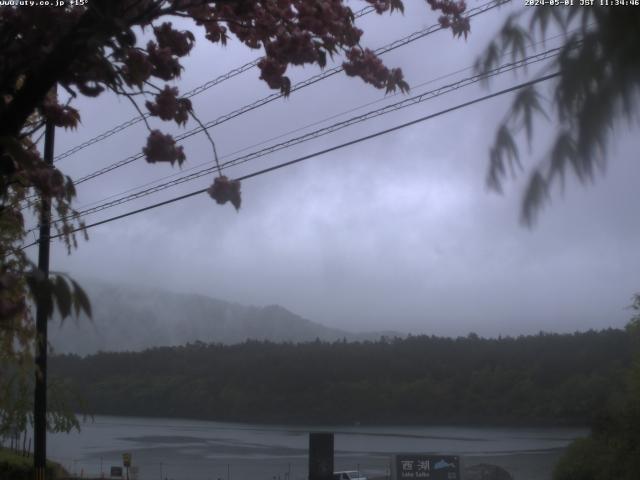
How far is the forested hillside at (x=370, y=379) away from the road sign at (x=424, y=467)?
7739mm

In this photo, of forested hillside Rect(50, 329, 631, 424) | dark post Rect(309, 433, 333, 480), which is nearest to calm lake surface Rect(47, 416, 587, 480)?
forested hillside Rect(50, 329, 631, 424)

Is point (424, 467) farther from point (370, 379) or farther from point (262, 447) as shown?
point (370, 379)

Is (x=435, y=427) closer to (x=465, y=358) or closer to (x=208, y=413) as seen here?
(x=465, y=358)

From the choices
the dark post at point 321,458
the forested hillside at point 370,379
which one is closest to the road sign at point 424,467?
the dark post at point 321,458

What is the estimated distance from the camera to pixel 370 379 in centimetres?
4338

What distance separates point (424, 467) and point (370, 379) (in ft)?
76.5

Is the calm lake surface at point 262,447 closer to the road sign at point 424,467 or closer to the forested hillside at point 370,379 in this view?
the forested hillside at point 370,379

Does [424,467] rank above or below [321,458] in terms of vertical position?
below

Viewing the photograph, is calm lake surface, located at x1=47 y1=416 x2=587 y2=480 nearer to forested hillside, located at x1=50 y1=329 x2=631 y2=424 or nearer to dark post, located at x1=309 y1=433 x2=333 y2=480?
forested hillside, located at x1=50 y1=329 x2=631 y2=424

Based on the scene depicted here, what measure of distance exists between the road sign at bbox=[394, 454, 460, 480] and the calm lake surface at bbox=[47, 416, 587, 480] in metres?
6.24

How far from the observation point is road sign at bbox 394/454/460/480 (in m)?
19.9

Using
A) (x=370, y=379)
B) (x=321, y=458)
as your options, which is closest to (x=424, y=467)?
(x=321, y=458)

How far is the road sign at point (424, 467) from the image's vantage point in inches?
785

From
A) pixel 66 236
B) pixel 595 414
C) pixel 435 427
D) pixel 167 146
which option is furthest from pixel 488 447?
pixel 167 146
